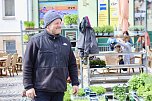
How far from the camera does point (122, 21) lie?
14.2 m

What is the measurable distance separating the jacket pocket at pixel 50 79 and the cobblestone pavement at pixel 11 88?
6.25 metres

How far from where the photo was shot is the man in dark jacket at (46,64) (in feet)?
17.9

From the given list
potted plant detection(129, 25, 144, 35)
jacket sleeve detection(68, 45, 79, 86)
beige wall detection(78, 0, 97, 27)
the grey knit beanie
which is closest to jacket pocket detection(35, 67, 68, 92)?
jacket sleeve detection(68, 45, 79, 86)

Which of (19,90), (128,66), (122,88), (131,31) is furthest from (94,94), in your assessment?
(19,90)

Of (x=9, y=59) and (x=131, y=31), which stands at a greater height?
(x=131, y=31)

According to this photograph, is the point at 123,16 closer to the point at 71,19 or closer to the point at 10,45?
the point at 71,19

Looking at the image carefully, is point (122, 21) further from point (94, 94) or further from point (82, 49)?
point (94, 94)

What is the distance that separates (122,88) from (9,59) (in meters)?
10.5

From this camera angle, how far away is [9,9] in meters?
24.5

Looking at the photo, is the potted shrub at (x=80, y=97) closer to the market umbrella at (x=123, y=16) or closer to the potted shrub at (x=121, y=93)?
the potted shrub at (x=121, y=93)

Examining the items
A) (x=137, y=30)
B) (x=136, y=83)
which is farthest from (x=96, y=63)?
(x=136, y=83)

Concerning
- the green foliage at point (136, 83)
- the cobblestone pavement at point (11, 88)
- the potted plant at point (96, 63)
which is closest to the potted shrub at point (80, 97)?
the green foliage at point (136, 83)

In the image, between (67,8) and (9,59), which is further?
(67,8)

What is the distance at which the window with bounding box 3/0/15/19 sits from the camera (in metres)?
24.3
